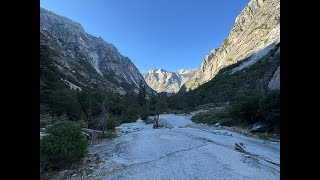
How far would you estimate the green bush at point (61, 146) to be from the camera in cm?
1212

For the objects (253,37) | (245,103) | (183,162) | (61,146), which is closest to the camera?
(61,146)

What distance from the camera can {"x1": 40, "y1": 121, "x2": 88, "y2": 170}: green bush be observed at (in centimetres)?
1212

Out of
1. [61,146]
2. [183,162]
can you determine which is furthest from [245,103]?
[61,146]

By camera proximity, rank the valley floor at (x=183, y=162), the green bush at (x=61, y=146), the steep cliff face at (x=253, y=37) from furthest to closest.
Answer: the steep cliff face at (x=253, y=37) < the green bush at (x=61, y=146) < the valley floor at (x=183, y=162)

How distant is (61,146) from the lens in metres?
12.7

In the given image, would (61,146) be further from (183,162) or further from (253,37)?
(253,37)

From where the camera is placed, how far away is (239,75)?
286 feet

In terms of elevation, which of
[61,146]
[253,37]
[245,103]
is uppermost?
[253,37]

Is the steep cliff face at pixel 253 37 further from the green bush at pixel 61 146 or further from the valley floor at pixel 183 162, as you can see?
the green bush at pixel 61 146

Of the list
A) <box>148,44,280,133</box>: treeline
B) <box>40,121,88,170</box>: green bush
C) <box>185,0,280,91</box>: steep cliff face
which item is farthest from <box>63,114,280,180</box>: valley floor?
<box>185,0,280,91</box>: steep cliff face

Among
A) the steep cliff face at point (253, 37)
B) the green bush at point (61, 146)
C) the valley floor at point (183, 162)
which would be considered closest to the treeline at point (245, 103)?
the valley floor at point (183, 162)

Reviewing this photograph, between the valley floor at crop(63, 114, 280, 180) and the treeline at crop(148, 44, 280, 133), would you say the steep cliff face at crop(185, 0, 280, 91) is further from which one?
the valley floor at crop(63, 114, 280, 180)
